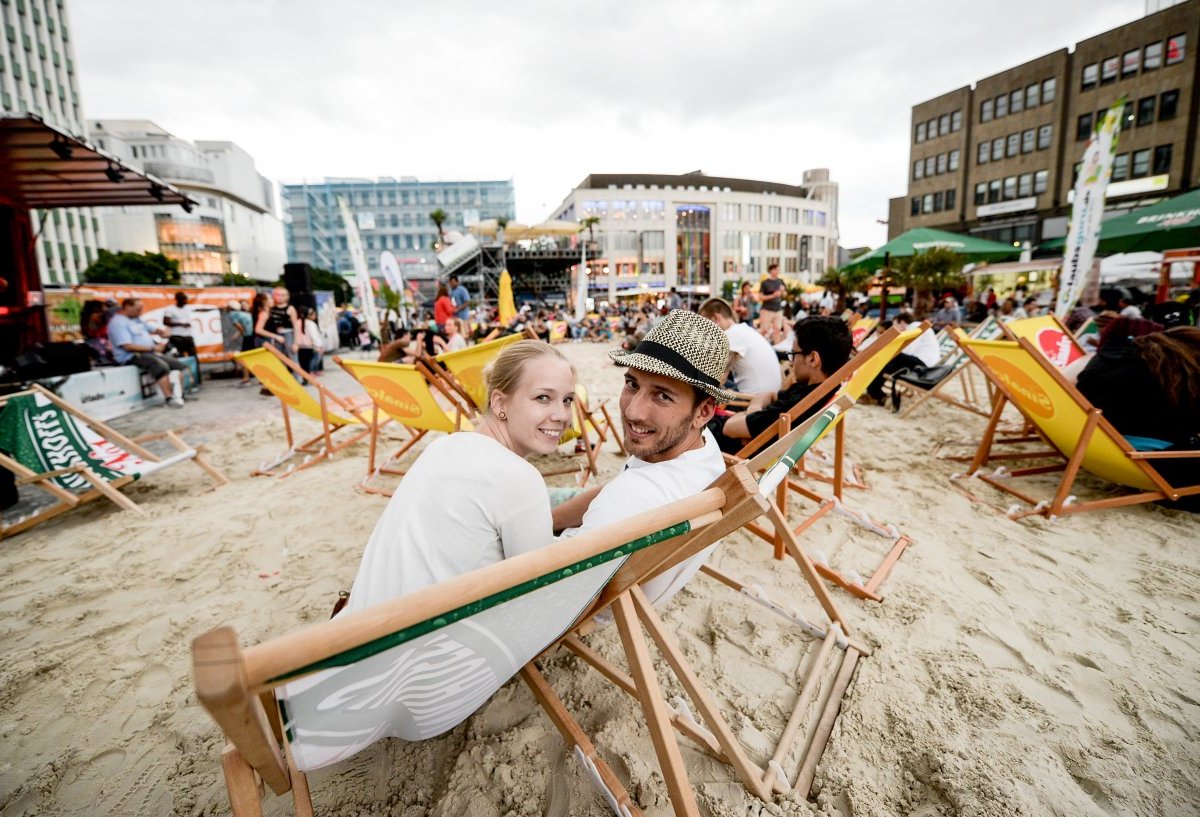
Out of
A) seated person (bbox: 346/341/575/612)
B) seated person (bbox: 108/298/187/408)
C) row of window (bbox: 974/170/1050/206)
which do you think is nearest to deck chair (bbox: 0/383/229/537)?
seated person (bbox: 346/341/575/612)

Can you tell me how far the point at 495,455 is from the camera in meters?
1.17

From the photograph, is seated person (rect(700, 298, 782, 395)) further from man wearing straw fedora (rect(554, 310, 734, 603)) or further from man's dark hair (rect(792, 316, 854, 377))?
man wearing straw fedora (rect(554, 310, 734, 603))

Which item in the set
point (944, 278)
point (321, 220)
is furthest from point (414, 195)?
point (944, 278)

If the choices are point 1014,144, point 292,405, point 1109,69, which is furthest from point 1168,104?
point 292,405

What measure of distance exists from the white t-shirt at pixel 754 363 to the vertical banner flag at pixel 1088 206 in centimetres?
627

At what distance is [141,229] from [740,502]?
243ft

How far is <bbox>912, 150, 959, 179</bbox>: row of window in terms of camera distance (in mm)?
30859

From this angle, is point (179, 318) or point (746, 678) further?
point (179, 318)

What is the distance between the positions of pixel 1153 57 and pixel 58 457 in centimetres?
4106

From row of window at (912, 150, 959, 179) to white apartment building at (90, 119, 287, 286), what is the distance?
197 feet

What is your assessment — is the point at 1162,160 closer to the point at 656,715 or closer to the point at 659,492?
the point at 659,492

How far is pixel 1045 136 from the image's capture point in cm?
2662

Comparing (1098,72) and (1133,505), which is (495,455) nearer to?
(1133,505)

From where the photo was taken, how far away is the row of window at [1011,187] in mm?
26812
